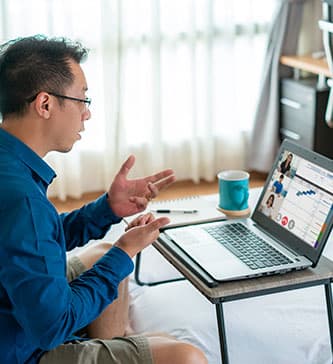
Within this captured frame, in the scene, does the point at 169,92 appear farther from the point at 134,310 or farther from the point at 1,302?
the point at 1,302

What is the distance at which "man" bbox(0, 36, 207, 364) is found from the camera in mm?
1555

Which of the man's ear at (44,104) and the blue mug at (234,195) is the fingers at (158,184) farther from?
the man's ear at (44,104)

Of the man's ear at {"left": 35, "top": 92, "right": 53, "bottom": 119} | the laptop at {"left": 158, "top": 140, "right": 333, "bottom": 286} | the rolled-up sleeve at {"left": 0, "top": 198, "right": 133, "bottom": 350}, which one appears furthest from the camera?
the laptop at {"left": 158, "top": 140, "right": 333, "bottom": 286}

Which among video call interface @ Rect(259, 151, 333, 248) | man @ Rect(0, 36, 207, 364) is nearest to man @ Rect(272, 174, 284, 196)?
video call interface @ Rect(259, 151, 333, 248)

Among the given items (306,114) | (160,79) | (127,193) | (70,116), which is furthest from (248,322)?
(160,79)

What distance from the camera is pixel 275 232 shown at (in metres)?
2.11

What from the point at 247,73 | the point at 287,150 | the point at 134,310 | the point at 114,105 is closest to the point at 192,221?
the point at 287,150

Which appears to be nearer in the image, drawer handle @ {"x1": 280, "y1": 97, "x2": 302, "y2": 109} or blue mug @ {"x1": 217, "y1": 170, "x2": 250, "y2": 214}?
blue mug @ {"x1": 217, "y1": 170, "x2": 250, "y2": 214}

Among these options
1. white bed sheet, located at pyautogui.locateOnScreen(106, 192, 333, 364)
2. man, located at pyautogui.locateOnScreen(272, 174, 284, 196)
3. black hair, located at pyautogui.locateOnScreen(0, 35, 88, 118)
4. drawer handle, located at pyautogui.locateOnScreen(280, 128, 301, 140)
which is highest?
black hair, located at pyautogui.locateOnScreen(0, 35, 88, 118)

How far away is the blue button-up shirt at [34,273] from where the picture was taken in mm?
1548

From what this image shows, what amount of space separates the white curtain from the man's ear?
2235 millimetres

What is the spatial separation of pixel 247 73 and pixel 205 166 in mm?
541

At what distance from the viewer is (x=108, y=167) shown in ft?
13.5

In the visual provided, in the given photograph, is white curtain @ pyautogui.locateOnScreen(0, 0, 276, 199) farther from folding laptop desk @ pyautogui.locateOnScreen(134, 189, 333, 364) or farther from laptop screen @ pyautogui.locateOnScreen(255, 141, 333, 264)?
folding laptop desk @ pyautogui.locateOnScreen(134, 189, 333, 364)
